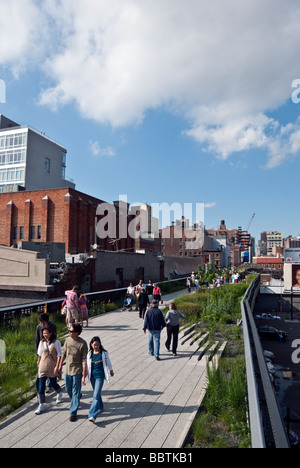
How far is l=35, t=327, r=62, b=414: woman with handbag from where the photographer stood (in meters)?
A: 6.09

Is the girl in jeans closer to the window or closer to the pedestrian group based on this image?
the pedestrian group

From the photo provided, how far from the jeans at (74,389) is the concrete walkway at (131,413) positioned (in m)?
0.21

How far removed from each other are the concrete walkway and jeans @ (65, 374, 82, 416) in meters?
0.21

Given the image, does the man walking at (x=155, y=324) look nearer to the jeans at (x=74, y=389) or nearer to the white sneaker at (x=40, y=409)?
the jeans at (x=74, y=389)

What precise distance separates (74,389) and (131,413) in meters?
1.10

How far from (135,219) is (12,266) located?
39363 mm

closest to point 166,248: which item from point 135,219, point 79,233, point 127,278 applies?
point 135,219

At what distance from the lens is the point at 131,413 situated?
580 cm

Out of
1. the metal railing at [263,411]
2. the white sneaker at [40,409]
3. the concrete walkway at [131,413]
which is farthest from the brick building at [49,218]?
the metal railing at [263,411]

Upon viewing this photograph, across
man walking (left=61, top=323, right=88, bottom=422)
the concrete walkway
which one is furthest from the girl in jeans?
the concrete walkway

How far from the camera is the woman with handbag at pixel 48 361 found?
6.09 metres

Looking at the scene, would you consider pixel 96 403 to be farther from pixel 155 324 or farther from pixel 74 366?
pixel 155 324

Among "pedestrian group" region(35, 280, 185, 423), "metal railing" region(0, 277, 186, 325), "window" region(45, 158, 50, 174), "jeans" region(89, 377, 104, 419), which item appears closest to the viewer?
"jeans" region(89, 377, 104, 419)

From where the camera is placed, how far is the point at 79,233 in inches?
1650
